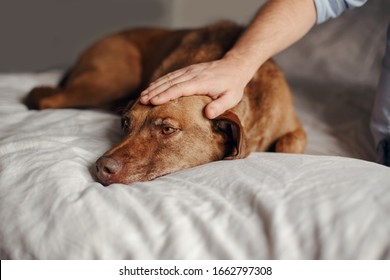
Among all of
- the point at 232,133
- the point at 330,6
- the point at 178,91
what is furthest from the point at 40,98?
the point at 330,6

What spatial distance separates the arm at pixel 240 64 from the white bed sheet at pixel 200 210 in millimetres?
364

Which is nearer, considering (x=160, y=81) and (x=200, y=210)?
(x=200, y=210)

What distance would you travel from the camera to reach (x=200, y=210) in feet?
4.58

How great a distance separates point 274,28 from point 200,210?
1.17 m

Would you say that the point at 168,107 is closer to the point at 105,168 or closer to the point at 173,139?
the point at 173,139

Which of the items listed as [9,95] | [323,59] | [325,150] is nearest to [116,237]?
[325,150]

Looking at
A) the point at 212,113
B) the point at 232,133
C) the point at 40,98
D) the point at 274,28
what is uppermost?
the point at 274,28

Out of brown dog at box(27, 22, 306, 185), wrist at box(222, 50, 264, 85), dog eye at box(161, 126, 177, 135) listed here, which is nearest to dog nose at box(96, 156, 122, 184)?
brown dog at box(27, 22, 306, 185)

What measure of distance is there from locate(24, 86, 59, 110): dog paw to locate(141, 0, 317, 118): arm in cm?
103

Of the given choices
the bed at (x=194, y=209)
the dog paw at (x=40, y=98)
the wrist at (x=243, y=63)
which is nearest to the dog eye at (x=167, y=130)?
the bed at (x=194, y=209)

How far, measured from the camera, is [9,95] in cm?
285

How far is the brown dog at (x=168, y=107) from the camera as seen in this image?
1.90 meters

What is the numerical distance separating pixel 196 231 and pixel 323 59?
2.17 m

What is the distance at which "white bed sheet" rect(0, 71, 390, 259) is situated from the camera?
1262mm
